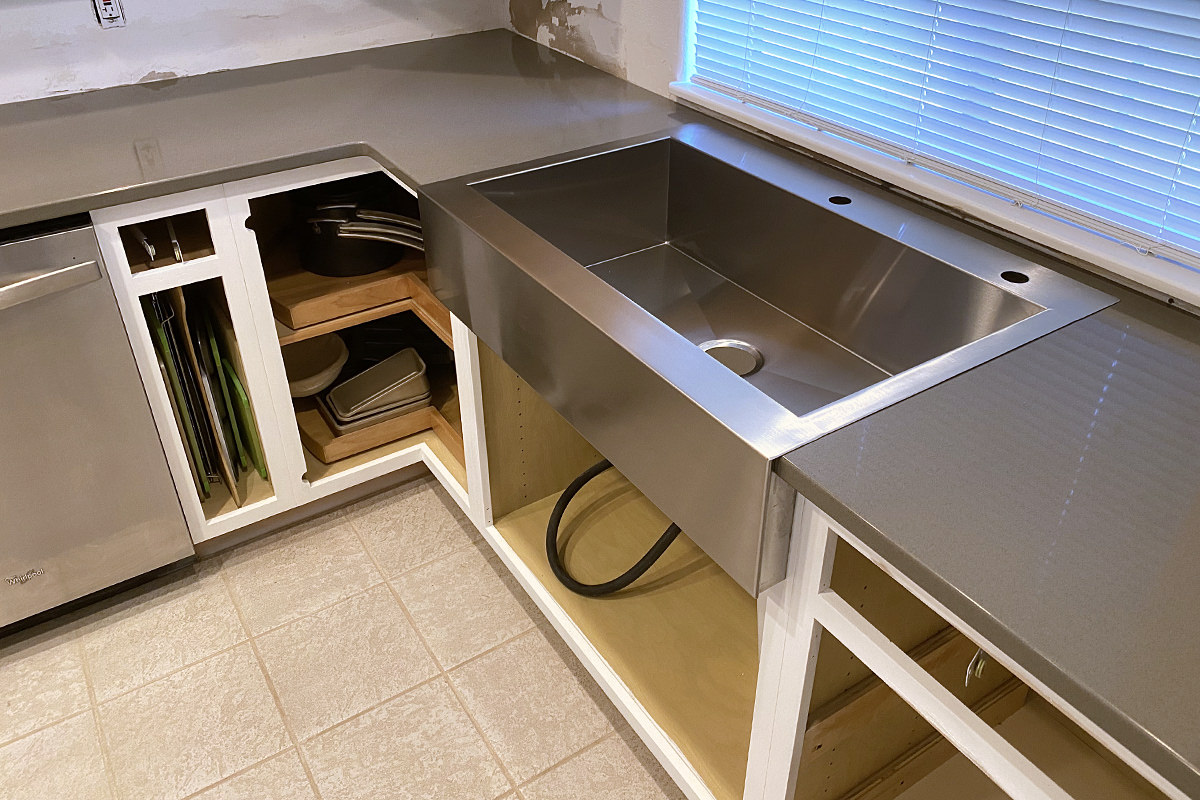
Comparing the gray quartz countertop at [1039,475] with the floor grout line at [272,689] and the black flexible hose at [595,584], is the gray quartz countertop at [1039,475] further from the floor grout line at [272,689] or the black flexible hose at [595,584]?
the floor grout line at [272,689]

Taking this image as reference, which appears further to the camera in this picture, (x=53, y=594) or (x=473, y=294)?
(x=53, y=594)

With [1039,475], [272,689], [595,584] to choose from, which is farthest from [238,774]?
[1039,475]

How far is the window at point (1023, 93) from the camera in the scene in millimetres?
1117

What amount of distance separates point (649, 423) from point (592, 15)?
123 centimetres

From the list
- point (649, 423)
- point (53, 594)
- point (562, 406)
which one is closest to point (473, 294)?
point (562, 406)

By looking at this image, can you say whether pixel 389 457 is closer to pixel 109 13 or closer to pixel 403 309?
pixel 403 309

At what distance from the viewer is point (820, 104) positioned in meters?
1.59

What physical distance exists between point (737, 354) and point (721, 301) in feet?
0.50

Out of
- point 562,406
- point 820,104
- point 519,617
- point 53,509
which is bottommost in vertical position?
point 519,617

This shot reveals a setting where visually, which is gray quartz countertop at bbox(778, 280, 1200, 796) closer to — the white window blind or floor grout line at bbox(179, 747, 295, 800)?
the white window blind

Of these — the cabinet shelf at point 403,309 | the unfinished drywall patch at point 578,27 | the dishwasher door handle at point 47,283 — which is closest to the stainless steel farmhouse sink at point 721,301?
the cabinet shelf at point 403,309

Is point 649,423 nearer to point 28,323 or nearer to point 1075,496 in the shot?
point 1075,496

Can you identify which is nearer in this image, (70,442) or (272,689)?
(70,442)

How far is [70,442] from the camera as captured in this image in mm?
1661
